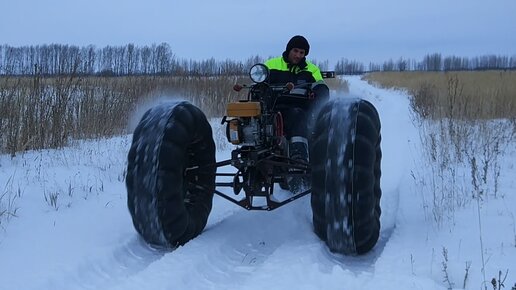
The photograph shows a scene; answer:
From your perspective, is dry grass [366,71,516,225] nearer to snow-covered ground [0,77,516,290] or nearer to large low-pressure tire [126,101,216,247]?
snow-covered ground [0,77,516,290]

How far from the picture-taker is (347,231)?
3.89 m

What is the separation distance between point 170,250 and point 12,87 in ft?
17.4

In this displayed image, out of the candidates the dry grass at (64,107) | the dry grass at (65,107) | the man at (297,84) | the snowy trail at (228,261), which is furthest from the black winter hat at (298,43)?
the dry grass at (64,107)

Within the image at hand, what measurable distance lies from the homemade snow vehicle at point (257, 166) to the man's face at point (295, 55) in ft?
3.50

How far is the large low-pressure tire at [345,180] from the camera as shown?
3861 millimetres

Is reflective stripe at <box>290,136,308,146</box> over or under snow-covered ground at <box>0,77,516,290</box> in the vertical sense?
over

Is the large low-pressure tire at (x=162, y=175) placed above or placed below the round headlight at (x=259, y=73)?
below

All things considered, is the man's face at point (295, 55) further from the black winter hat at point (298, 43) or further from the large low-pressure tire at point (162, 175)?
the large low-pressure tire at point (162, 175)

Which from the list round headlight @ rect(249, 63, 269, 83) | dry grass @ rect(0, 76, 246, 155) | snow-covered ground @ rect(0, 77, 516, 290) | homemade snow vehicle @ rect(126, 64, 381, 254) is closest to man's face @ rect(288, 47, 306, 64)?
homemade snow vehicle @ rect(126, 64, 381, 254)

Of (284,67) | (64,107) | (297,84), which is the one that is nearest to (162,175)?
(297,84)

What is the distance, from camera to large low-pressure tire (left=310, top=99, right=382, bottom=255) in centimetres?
386

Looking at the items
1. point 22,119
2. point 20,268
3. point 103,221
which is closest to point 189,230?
point 103,221

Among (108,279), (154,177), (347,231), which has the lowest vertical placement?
(108,279)

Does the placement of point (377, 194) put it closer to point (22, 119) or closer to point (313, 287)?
point (313, 287)
